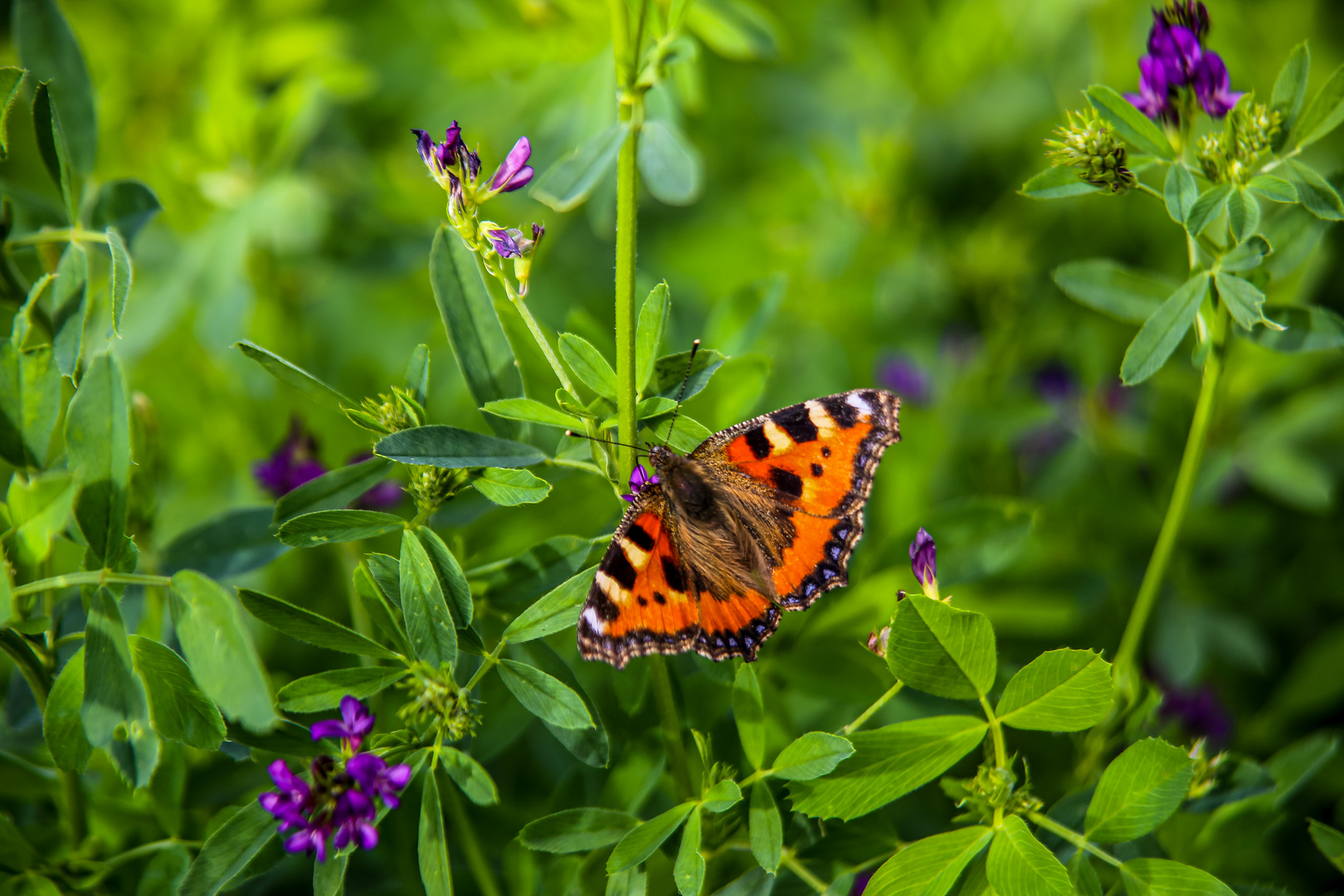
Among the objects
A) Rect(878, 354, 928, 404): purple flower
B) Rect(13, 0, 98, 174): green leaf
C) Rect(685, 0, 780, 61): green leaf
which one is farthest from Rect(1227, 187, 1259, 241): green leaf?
Rect(13, 0, 98, 174): green leaf

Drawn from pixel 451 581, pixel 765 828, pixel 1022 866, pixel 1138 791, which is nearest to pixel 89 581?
pixel 451 581

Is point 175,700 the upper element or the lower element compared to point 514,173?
lower

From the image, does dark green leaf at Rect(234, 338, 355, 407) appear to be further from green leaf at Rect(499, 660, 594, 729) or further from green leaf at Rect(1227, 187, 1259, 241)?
green leaf at Rect(1227, 187, 1259, 241)

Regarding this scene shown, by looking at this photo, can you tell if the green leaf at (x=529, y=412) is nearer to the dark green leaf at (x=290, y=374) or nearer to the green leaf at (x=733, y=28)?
the dark green leaf at (x=290, y=374)

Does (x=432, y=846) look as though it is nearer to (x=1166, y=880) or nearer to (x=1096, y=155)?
(x=1166, y=880)

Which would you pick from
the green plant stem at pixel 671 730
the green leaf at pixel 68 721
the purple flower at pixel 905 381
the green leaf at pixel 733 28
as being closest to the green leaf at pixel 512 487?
the green plant stem at pixel 671 730

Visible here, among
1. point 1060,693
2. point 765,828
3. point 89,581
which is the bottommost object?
point 765,828

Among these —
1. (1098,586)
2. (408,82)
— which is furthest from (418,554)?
(408,82)
